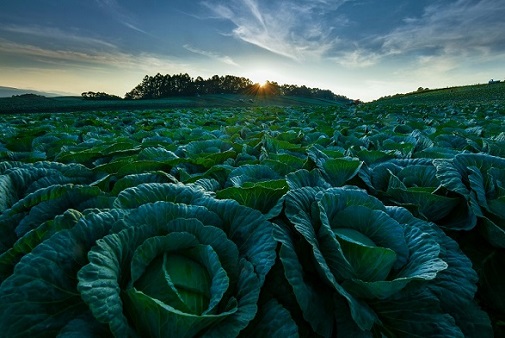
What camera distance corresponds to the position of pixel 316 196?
1475 mm

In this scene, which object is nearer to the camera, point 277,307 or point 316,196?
point 277,307

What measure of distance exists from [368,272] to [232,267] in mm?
547

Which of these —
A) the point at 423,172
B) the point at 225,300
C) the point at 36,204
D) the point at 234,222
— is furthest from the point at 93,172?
the point at 423,172

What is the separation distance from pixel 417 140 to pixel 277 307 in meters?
3.04

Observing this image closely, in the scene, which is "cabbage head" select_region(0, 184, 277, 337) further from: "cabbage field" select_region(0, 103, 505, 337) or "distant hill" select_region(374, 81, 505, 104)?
"distant hill" select_region(374, 81, 505, 104)

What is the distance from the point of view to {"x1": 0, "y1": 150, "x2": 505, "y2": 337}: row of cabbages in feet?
3.25

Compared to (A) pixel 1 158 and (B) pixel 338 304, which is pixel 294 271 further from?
(A) pixel 1 158

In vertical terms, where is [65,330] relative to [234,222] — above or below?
below

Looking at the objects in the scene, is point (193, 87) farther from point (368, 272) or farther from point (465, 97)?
point (368, 272)

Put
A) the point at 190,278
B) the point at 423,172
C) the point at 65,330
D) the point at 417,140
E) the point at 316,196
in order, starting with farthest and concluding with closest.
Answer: the point at 417,140 < the point at 423,172 < the point at 316,196 < the point at 190,278 < the point at 65,330

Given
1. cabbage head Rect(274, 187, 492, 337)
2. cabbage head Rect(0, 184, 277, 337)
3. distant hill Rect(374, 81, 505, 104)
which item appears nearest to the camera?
cabbage head Rect(0, 184, 277, 337)

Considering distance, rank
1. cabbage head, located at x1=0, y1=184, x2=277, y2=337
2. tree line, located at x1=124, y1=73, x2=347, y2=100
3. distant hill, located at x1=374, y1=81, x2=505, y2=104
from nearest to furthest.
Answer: cabbage head, located at x1=0, y1=184, x2=277, y2=337 < distant hill, located at x1=374, y1=81, x2=505, y2=104 < tree line, located at x1=124, y1=73, x2=347, y2=100

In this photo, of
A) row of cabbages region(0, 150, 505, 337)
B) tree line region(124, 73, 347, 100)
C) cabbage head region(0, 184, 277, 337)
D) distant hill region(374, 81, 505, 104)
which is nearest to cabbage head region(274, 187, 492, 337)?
row of cabbages region(0, 150, 505, 337)

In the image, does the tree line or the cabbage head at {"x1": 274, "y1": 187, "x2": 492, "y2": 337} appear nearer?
the cabbage head at {"x1": 274, "y1": 187, "x2": 492, "y2": 337}
